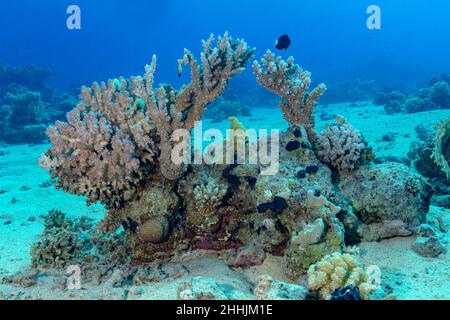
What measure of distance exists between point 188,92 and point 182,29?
165407 millimetres

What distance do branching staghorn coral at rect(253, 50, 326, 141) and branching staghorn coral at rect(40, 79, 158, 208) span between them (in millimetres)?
1947

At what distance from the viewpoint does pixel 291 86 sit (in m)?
5.48

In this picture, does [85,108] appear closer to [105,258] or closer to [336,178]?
[105,258]

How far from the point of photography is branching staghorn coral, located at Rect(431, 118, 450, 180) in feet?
21.4

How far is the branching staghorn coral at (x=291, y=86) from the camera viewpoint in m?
5.43

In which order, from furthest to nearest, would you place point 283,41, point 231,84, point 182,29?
point 182,29
point 231,84
point 283,41

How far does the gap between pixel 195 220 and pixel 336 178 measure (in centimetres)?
223

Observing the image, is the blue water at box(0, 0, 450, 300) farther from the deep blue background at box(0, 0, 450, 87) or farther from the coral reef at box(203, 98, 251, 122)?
the deep blue background at box(0, 0, 450, 87)

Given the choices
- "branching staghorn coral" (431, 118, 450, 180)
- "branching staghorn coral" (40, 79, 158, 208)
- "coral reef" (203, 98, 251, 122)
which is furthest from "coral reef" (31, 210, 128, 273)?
"coral reef" (203, 98, 251, 122)

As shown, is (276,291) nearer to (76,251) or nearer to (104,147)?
(104,147)

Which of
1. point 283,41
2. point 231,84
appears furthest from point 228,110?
point 283,41

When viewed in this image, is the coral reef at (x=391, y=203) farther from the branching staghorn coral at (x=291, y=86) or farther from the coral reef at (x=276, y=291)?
the coral reef at (x=276, y=291)
